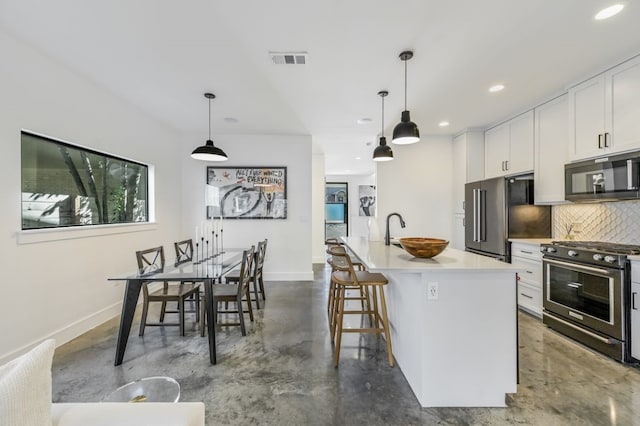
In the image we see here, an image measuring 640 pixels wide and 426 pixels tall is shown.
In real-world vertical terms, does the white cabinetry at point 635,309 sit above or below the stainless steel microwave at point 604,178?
below

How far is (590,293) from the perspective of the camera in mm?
2559

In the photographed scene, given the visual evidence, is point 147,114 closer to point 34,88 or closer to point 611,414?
point 34,88

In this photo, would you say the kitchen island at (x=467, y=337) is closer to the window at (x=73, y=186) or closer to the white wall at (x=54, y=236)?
the white wall at (x=54, y=236)

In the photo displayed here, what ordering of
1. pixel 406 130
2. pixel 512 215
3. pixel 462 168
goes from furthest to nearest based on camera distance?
pixel 462 168, pixel 512 215, pixel 406 130

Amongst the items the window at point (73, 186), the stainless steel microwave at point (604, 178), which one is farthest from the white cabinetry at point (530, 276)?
the window at point (73, 186)

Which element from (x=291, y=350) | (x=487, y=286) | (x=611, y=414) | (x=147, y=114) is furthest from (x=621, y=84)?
(x=147, y=114)

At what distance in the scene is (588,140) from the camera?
2828mm

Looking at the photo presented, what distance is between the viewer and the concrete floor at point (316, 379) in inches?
68.8

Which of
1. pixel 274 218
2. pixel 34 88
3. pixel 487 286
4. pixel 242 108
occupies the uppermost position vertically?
pixel 242 108

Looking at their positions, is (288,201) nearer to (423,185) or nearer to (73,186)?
(423,185)

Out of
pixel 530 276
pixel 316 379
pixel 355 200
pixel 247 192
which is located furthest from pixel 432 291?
pixel 355 200

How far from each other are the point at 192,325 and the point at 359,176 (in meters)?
7.85

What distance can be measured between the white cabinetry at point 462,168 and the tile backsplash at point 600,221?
125cm

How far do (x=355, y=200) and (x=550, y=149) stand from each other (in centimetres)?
667
